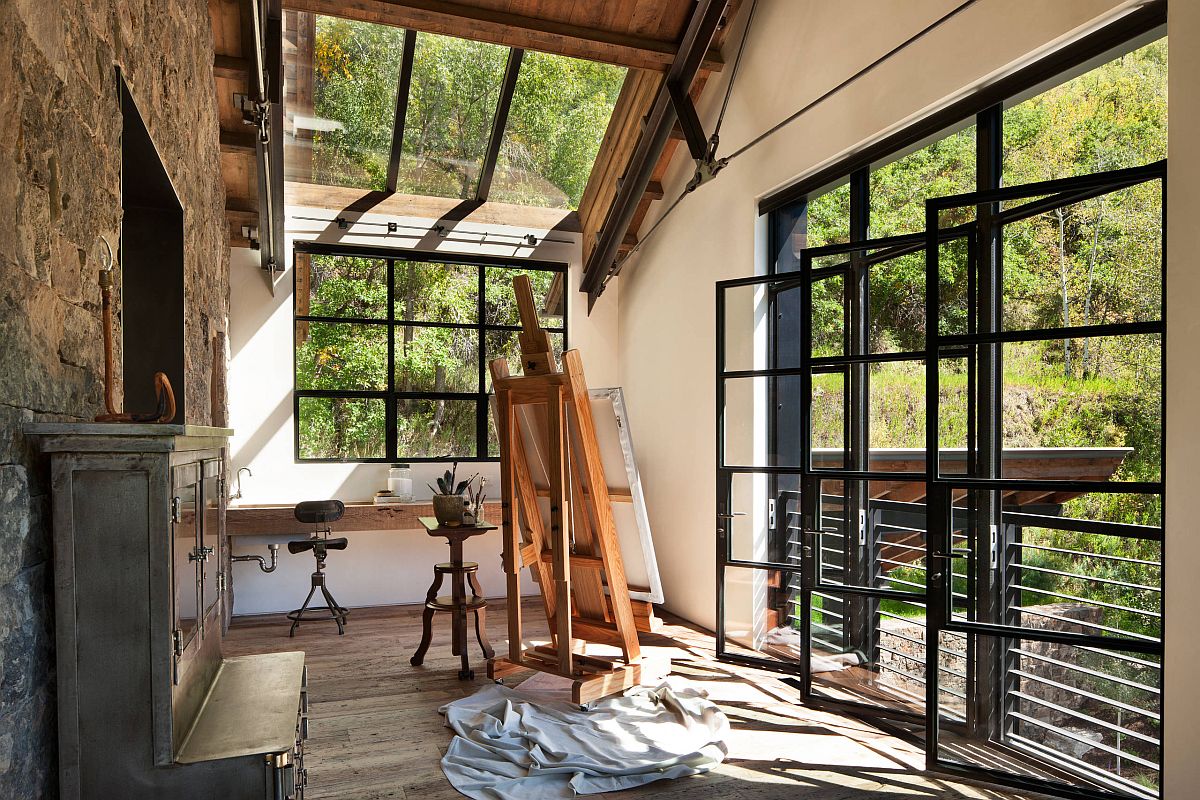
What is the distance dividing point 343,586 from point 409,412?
156 centimetres

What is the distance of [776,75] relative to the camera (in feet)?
17.5

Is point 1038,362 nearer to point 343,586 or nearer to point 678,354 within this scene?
point 678,354

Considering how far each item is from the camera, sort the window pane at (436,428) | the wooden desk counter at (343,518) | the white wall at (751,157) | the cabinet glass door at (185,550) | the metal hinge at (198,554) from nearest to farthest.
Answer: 1. the cabinet glass door at (185,550)
2. the metal hinge at (198,554)
3. the white wall at (751,157)
4. the wooden desk counter at (343,518)
5. the window pane at (436,428)

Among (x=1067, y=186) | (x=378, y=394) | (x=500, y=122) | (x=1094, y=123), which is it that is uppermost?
(x=500, y=122)

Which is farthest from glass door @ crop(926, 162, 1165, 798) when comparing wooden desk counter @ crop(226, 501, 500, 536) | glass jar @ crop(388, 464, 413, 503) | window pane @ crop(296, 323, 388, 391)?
window pane @ crop(296, 323, 388, 391)

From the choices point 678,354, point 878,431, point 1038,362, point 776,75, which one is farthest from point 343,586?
point 1038,362

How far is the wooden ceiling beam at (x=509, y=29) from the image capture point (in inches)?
205

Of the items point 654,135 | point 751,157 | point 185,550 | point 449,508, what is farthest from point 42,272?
point 654,135

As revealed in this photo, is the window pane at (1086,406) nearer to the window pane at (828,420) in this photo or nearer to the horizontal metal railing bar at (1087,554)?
the horizontal metal railing bar at (1087,554)

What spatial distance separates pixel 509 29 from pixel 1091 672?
15.9 feet

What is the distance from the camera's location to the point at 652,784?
136 inches

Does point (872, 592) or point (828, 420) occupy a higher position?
point (828, 420)

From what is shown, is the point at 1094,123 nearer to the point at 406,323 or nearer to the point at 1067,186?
the point at 1067,186

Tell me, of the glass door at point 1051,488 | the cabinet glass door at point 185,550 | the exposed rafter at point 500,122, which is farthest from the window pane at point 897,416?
the exposed rafter at point 500,122
